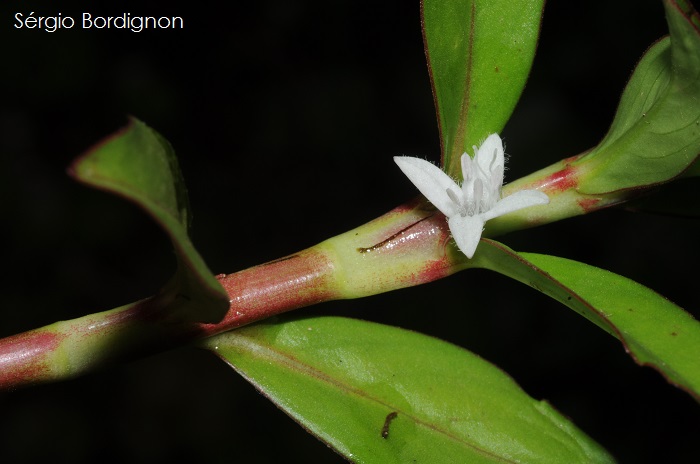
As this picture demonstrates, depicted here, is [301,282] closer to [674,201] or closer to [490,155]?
[490,155]

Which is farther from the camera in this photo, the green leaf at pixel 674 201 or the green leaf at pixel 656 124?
the green leaf at pixel 674 201

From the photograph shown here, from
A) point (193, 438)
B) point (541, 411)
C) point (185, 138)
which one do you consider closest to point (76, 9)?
point (185, 138)

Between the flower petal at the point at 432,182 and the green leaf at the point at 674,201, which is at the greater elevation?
the flower petal at the point at 432,182

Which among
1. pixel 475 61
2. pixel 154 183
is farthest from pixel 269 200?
pixel 154 183

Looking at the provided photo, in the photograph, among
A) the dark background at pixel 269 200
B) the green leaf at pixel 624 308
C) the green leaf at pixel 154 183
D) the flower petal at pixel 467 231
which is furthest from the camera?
the dark background at pixel 269 200

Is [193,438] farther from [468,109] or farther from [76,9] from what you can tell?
[468,109]

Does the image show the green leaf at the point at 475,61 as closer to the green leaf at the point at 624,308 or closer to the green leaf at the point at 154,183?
the green leaf at the point at 624,308

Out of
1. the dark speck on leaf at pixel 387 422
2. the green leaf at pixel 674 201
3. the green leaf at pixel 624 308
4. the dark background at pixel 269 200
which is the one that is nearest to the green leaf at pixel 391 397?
the dark speck on leaf at pixel 387 422
